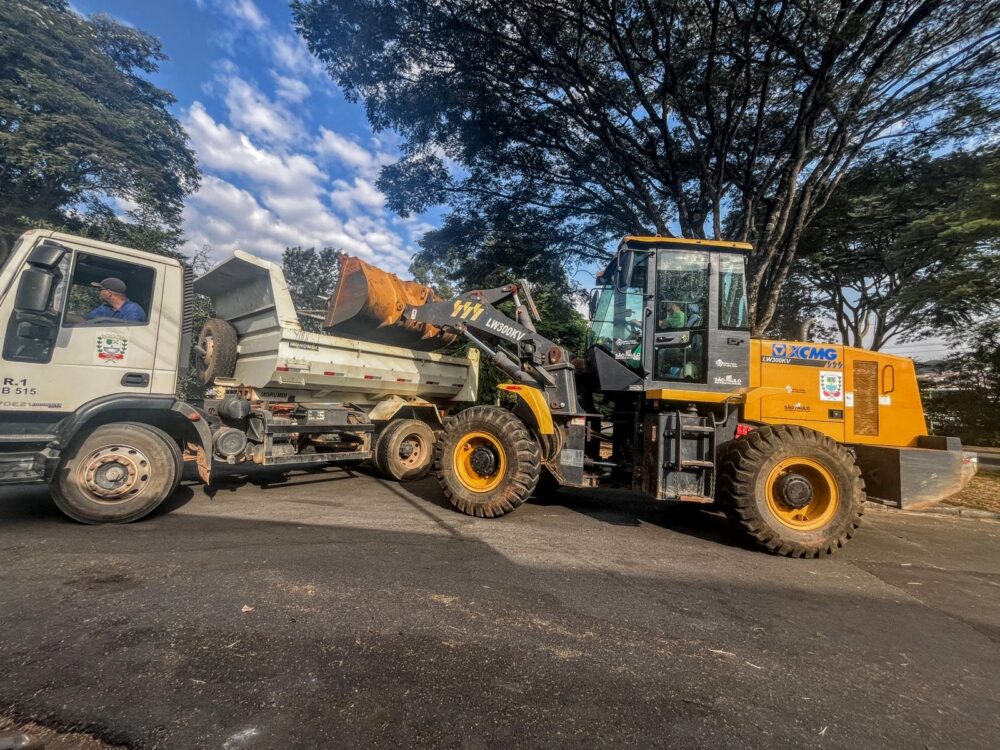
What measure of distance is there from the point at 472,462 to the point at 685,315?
9.98ft

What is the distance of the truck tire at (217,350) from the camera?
246 inches

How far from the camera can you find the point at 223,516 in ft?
16.4

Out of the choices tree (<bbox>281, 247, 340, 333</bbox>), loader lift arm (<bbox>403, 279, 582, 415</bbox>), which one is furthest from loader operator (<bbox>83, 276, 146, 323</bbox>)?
tree (<bbox>281, 247, 340, 333</bbox>)

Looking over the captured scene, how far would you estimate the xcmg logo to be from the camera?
209 inches

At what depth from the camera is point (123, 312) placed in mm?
4836

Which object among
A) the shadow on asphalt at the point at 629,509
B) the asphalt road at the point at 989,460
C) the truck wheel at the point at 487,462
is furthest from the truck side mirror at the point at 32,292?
the asphalt road at the point at 989,460

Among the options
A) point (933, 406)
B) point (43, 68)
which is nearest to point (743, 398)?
point (933, 406)

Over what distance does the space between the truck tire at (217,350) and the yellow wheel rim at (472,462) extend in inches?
131

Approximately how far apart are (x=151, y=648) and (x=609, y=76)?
12540 millimetres

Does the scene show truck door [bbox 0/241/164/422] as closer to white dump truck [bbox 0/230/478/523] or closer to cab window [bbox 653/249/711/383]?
white dump truck [bbox 0/230/478/523]

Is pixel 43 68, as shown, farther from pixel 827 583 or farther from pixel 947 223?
pixel 947 223

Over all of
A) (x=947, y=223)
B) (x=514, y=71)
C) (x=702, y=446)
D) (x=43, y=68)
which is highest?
(x=43, y=68)

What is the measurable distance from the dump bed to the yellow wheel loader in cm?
61

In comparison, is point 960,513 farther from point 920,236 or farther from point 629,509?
point 920,236
